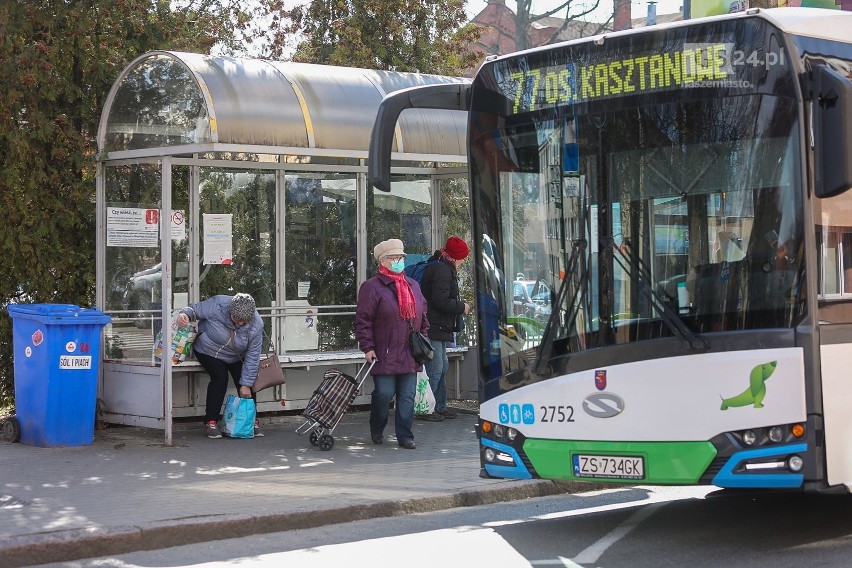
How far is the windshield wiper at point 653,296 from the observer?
23.9ft

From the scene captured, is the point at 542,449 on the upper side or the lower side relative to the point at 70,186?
lower

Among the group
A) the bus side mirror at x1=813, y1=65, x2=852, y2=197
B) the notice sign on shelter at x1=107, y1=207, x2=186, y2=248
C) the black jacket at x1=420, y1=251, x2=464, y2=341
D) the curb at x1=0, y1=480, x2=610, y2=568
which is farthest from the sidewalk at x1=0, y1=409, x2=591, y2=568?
→ the bus side mirror at x1=813, y1=65, x2=852, y2=197

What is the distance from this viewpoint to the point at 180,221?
12805 mm

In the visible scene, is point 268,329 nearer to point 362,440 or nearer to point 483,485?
point 362,440

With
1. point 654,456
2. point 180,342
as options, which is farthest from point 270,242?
point 654,456

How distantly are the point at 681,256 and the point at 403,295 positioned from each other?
4.68 m

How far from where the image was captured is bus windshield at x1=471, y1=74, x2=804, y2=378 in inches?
284

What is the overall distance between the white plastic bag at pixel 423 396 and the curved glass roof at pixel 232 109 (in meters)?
2.31

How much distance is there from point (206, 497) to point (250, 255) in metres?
4.84

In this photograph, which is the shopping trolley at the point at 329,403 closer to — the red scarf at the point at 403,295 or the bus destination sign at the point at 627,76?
the red scarf at the point at 403,295

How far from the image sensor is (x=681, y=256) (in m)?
7.45

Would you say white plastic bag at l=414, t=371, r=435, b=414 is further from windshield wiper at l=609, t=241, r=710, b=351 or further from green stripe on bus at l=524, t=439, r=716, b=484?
windshield wiper at l=609, t=241, r=710, b=351

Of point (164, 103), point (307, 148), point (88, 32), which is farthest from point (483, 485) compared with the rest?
point (88, 32)

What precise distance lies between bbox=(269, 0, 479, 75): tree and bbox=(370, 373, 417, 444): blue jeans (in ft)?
24.9
